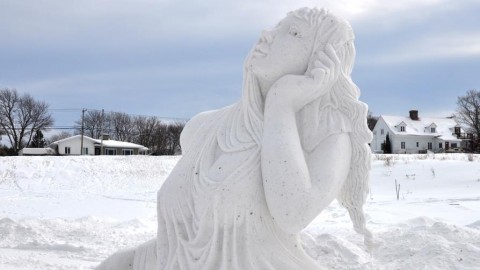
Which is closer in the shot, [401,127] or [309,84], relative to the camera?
[309,84]

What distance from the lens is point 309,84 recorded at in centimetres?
206

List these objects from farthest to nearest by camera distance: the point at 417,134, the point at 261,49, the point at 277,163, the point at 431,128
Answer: the point at 431,128
the point at 417,134
the point at 261,49
the point at 277,163

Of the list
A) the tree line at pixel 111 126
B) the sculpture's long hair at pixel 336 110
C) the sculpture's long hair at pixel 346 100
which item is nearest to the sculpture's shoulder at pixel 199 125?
the sculpture's long hair at pixel 336 110

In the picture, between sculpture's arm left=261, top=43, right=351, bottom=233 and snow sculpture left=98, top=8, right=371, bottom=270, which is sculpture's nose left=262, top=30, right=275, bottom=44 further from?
sculpture's arm left=261, top=43, right=351, bottom=233

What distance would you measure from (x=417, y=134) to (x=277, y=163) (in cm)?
4417

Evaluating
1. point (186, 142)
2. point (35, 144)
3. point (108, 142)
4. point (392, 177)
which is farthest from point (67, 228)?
point (35, 144)

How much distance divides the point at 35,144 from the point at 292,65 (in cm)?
4244

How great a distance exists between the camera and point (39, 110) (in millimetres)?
39438

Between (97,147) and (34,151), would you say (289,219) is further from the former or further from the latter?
(97,147)

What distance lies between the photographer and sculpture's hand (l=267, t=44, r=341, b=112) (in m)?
2.06

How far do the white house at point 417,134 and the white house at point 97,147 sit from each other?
20.5 meters

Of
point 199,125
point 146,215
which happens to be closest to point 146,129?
point 146,215

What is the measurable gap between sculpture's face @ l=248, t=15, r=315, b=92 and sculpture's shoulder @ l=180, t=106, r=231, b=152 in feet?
1.02

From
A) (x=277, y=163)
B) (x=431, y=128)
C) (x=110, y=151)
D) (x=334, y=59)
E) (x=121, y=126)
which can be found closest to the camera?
(x=277, y=163)
